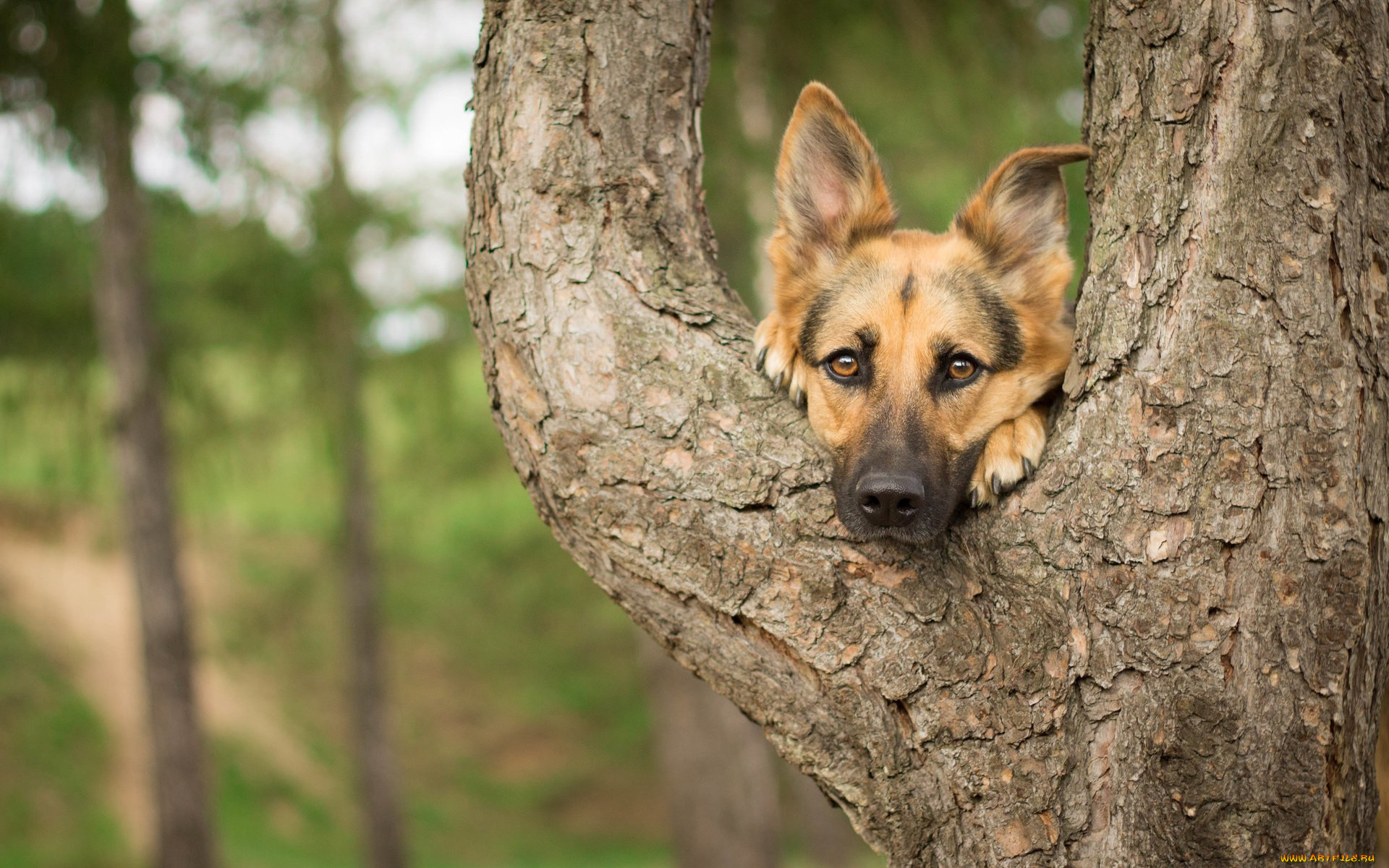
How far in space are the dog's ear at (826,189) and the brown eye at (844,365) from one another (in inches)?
25.1

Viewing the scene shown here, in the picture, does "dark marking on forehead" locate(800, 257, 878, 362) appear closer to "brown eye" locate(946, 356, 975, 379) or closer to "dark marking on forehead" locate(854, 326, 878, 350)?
"dark marking on forehead" locate(854, 326, 878, 350)

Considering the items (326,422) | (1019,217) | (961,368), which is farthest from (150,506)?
(1019,217)

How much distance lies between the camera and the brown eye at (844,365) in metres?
3.89

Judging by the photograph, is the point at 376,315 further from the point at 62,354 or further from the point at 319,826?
the point at 319,826

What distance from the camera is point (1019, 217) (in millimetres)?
4090

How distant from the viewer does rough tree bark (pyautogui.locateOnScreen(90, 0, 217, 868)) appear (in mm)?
8906

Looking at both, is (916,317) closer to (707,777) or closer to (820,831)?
(707,777)

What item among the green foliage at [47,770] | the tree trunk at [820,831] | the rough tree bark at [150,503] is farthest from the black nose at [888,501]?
the green foliage at [47,770]

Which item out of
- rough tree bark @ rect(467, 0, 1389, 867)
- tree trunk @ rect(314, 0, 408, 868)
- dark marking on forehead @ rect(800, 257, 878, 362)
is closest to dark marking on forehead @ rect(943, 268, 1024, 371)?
dark marking on forehead @ rect(800, 257, 878, 362)

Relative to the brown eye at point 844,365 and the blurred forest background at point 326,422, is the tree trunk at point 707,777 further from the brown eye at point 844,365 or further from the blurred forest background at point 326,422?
the brown eye at point 844,365

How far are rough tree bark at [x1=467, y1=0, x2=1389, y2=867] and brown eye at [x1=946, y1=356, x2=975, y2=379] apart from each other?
89 cm

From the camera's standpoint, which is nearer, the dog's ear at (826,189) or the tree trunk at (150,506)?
the dog's ear at (826,189)

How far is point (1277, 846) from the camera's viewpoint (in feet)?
Answer: 8.46

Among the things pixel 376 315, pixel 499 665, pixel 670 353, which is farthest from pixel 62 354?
pixel 499 665
